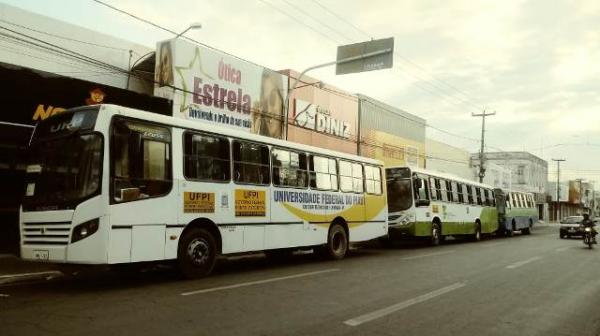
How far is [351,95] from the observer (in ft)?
99.8

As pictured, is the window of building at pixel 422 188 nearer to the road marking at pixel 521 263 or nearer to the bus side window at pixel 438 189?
the bus side window at pixel 438 189

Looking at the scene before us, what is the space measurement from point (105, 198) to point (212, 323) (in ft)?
10.9

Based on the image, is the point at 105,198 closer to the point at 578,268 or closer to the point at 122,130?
the point at 122,130

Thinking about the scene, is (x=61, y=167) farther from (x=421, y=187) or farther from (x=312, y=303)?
(x=421, y=187)

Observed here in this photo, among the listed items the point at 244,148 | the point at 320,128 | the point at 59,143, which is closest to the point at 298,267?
the point at 244,148

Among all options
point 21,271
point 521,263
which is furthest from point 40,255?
point 521,263

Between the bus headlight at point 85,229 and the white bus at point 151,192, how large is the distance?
0.02 m

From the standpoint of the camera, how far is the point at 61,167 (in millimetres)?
8883

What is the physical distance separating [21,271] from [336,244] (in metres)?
Result: 8.10

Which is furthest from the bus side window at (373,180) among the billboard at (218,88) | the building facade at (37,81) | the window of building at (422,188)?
the building facade at (37,81)

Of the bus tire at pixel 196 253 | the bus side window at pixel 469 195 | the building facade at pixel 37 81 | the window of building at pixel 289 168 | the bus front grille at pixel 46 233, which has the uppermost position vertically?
the building facade at pixel 37 81

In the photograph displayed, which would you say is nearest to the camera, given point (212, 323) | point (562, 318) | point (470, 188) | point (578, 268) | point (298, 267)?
point (212, 323)

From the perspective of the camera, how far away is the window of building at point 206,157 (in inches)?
395

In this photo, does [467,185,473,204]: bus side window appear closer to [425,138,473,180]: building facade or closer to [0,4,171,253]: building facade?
[425,138,473,180]: building facade
